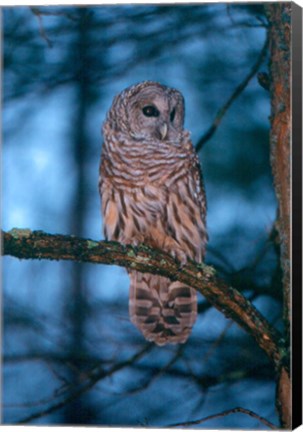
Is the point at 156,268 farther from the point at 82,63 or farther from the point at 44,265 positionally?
the point at 82,63

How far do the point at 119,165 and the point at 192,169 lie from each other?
324mm

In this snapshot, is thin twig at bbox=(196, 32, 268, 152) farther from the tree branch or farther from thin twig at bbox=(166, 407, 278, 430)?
thin twig at bbox=(166, 407, 278, 430)

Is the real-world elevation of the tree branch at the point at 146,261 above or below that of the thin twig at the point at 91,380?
above

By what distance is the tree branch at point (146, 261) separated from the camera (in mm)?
4180

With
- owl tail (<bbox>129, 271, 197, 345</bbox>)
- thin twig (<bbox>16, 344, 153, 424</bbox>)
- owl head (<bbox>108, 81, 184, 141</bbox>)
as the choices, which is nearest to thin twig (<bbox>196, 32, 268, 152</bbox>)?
owl head (<bbox>108, 81, 184, 141</bbox>)

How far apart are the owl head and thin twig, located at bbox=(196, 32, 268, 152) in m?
0.11

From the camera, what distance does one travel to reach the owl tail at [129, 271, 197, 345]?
4215mm

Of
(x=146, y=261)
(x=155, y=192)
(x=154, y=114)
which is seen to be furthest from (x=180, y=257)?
(x=154, y=114)

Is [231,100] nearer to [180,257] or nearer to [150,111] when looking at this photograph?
[150,111]

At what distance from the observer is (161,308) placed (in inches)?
167

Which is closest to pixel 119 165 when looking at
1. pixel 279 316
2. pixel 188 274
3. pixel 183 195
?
pixel 183 195

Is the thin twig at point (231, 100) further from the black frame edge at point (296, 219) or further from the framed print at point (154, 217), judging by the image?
the black frame edge at point (296, 219)

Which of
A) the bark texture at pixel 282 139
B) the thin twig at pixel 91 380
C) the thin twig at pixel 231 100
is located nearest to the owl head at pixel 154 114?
the thin twig at pixel 231 100

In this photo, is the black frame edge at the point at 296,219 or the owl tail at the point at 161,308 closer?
the black frame edge at the point at 296,219
